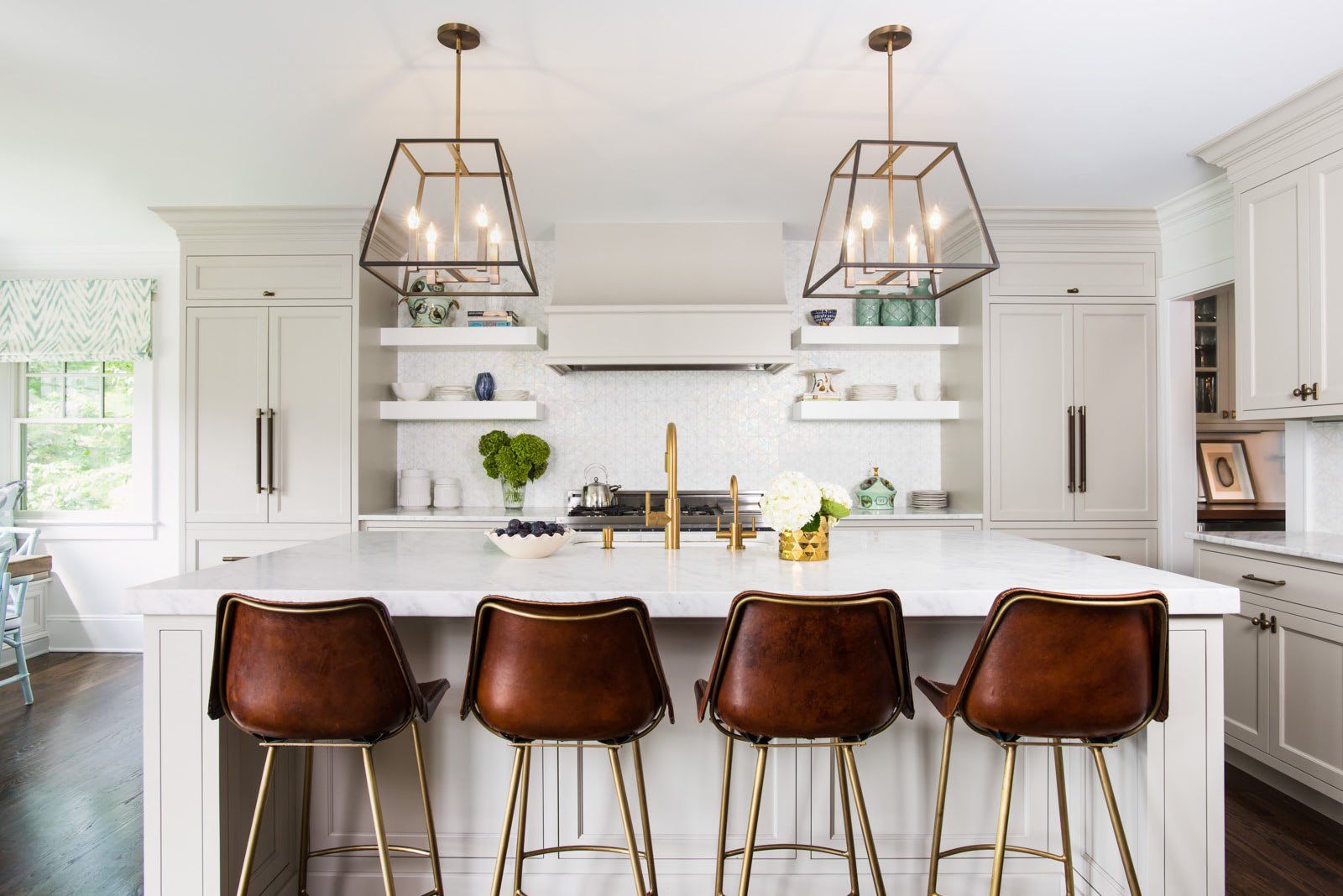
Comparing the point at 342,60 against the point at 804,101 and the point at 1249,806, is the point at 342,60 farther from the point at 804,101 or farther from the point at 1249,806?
the point at 1249,806

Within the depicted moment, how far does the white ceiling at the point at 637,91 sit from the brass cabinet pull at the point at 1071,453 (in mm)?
1123

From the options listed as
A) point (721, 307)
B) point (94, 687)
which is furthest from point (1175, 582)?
point (94, 687)

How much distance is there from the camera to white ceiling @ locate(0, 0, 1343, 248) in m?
2.25

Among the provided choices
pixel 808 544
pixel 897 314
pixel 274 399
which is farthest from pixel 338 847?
pixel 897 314

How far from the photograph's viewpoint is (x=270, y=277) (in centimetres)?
412

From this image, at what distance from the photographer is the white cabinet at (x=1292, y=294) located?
8.82ft

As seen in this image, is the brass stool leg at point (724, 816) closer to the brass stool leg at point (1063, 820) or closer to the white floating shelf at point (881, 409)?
the brass stool leg at point (1063, 820)

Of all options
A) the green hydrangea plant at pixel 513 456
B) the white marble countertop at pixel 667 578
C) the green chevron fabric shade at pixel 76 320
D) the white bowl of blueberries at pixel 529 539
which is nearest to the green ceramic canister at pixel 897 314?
the green hydrangea plant at pixel 513 456

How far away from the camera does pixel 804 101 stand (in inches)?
110

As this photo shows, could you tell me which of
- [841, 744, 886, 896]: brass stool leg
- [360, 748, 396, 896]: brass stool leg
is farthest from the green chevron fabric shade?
[841, 744, 886, 896]: brass stool leg

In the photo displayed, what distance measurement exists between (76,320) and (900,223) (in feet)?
16.8

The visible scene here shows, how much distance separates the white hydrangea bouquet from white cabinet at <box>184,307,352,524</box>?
280cm

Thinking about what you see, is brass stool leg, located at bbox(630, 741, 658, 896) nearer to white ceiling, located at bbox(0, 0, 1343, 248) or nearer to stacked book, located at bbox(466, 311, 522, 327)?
white ceiling, located at bbox(0, 0, 1343, 248)

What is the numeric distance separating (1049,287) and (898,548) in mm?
2440
